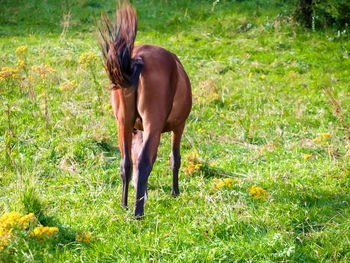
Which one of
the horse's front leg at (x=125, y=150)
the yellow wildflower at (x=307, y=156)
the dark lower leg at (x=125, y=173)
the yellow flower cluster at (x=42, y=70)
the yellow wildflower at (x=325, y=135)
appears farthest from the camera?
the yellow flower cluster at (x=42, y=70)

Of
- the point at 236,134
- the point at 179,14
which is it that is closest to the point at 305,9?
the point at 179,14

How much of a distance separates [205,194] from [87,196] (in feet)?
4.41

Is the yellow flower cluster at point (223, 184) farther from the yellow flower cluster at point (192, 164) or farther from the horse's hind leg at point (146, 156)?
the horse's hind leg at point (146, 156)

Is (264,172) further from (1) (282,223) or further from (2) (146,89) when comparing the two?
(2) (146,89)

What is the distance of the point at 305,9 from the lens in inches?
448

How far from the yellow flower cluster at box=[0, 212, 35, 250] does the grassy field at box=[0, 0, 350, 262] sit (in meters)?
0.01

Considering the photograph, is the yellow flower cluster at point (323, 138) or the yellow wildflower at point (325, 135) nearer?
the yellow wildflower at point (325, 135)

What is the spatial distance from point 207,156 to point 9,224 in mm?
3202

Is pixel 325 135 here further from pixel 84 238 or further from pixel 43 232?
pixel 43 232

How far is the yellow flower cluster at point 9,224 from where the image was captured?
3057 millimetres

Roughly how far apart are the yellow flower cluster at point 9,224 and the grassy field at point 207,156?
1 centimetres

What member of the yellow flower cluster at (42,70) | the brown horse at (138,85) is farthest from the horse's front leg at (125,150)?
the yellow flower cluster at (42,70)

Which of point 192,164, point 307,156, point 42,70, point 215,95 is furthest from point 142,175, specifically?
point 215,95

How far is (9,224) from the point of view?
3150 millimetres
